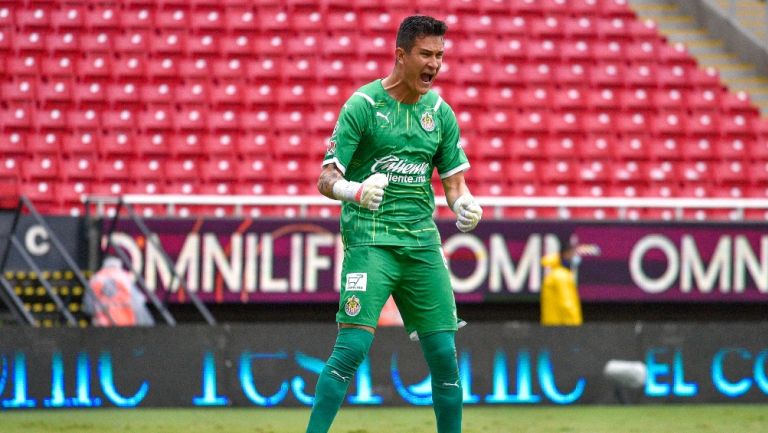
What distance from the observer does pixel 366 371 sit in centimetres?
989

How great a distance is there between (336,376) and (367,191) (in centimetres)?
79

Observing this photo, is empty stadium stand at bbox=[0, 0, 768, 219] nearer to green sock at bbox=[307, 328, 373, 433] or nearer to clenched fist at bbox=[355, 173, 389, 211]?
green sock at bbox=[307, 328, 373, 433]

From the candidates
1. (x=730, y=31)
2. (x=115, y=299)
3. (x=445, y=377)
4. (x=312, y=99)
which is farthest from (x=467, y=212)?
(x=730, y=31)

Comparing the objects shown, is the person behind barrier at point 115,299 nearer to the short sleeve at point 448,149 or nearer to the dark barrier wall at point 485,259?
the dark barrier wall at point 485,259

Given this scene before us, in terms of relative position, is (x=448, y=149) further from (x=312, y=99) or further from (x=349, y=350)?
(x=312, y=99)

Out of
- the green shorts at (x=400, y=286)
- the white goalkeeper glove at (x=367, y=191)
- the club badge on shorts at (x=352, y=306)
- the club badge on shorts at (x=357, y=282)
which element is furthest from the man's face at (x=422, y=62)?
the club badge on shorts at (x=352, y=306)

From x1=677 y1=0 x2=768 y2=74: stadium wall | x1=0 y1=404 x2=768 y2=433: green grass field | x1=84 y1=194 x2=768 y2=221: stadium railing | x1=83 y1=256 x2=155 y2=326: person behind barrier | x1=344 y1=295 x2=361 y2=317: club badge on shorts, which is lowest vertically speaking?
x1=0 y1=404 x2=768 y2=433: green grass field

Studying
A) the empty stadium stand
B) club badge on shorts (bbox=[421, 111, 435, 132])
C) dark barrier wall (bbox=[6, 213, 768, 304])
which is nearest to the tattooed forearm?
club badge on shorts (bbox=[421, 111, 435, 132])

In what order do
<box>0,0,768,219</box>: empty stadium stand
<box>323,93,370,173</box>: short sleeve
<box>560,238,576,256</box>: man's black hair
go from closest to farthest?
<box>323,93,370,173</box>: short sleeve
<box>560,238,576,256</box>: man's black hair
<box>0,0,768,219</box>: empty stadium stand

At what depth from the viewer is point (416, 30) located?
17.0 feet

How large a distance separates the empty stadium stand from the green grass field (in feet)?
17.0

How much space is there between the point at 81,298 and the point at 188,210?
2291 mm

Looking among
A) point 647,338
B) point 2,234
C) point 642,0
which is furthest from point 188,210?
point 642,0

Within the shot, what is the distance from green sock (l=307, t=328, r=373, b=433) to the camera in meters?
5.07
